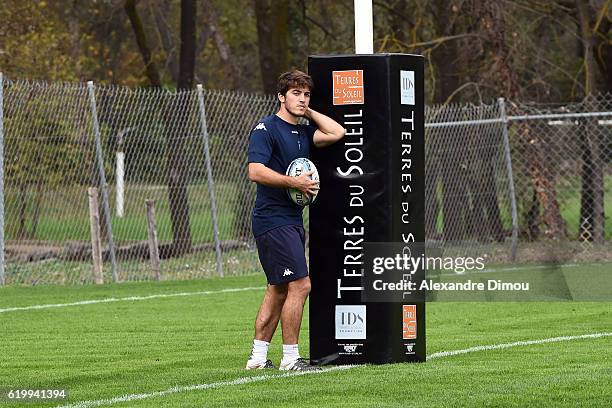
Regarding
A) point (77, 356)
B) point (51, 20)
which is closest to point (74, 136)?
point (77, 356)

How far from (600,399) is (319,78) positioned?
→ 3070mm

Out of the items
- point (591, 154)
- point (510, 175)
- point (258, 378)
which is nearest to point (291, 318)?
point (258, 378)

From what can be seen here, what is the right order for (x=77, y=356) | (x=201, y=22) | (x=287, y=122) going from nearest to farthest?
(x=287, y=122) < (x=77, y=356) < (x=201, y=22)

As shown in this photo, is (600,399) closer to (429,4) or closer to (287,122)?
(287,122)

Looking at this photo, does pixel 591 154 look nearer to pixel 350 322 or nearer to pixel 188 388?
pixel 350 322

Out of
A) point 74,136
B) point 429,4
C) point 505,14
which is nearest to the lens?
point 74,136

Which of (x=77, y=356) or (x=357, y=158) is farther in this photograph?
(x=77, y=356)

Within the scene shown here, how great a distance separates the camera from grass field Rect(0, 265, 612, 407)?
27.5 feet

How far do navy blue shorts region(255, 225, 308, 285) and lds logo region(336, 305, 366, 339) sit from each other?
418 millimetres

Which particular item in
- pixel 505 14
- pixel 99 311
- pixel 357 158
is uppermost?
pixel 505 14

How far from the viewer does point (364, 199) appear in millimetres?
9852

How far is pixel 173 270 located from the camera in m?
19.8

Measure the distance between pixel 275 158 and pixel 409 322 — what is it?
1439 millimetres

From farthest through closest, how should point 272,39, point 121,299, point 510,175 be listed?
point 272,39 < point 510,175 < point 121,299
